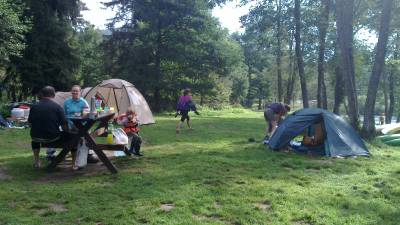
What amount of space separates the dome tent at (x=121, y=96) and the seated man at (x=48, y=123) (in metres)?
8.81

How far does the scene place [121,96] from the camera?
55.6ft

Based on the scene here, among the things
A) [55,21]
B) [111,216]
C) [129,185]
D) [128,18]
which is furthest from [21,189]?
[128,18]

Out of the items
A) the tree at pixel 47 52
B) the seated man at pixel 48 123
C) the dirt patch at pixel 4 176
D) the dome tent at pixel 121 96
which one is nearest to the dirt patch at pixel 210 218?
the seated man at pixel 48 123

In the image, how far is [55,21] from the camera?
2527 cm

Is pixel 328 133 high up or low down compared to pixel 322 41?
down

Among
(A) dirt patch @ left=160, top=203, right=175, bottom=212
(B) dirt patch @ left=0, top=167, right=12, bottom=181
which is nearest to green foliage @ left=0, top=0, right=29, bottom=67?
(B) dirt patch @ left=0, top=167, right=12, bottom=181

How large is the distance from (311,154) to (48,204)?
257 inches

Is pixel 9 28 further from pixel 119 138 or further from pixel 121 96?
pixel 119 138

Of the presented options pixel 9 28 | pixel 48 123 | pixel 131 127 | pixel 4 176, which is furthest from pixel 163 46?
pixel 4 176

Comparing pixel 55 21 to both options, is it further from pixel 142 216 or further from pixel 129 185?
pixel 142 216

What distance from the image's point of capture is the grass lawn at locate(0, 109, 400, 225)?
5020 millimetres

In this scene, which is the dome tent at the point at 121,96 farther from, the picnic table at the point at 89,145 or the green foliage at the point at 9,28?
the picnic table at the point at 89,145

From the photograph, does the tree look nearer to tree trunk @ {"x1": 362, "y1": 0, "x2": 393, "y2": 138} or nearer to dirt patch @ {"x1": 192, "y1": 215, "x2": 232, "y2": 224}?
tree trunk @ {"x1": 362, "y1": 0, "x2": 393, "y2": 138}

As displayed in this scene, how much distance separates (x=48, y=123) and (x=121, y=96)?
9931 mm
